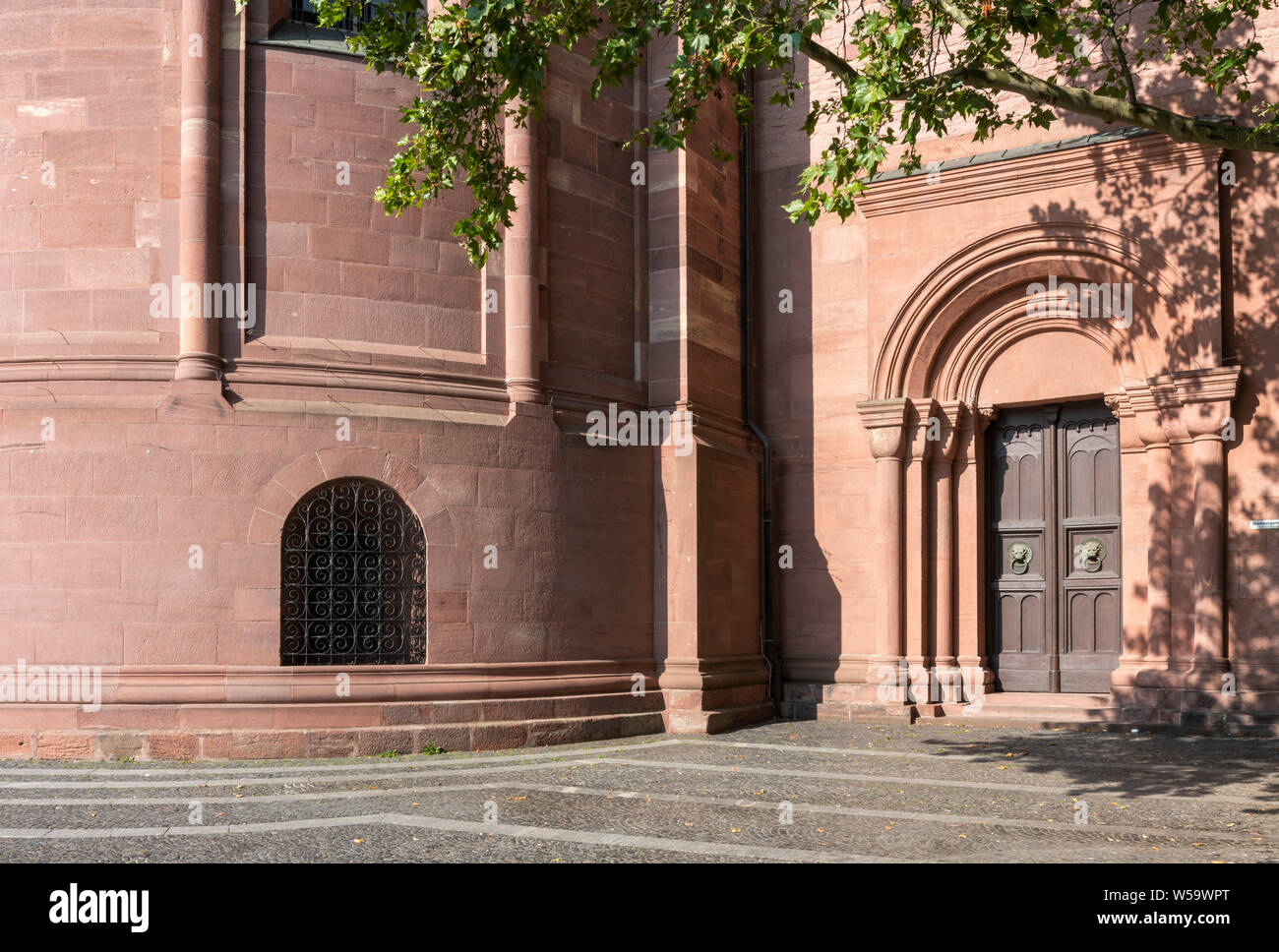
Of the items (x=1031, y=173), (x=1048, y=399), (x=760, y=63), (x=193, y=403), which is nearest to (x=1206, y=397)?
(x=1048, y=399)

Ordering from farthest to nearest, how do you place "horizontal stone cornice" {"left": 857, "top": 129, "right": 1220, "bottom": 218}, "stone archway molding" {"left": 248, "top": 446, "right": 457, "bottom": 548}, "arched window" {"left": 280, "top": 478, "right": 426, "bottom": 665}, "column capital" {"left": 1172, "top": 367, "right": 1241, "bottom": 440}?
"horizontal stone cornice" {"left": 857, "top": 129, "right": 1220, "bottom": 218}
"column capital" {"left": 1172, "top": 367, "right": 1241, "bottom": 440}
"arched window" {"left": 280, "top": 478, "right": 426, "bottom": 665}
"stone archway molding" {"left": 248, "top": 446, "right": 457, "bottom": 548}

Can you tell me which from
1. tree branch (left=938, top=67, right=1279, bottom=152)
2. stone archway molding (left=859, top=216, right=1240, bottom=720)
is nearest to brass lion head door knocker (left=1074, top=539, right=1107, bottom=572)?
stone archway molding (left=859, top=216, right=1240, bottom=720)

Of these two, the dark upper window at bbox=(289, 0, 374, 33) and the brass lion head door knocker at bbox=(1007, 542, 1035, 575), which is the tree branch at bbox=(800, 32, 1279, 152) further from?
the brass lion head door knocker at bbox=(1007, 542, 1035, 575)

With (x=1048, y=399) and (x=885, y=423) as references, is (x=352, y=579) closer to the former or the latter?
(x=885, y=423)

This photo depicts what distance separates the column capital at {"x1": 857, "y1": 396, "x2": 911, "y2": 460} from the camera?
52.7ft

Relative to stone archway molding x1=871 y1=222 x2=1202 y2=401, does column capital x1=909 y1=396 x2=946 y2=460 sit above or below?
below

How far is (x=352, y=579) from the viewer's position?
1260 centimetres

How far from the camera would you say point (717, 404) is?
52.3 ft

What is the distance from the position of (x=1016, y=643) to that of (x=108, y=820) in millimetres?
11092

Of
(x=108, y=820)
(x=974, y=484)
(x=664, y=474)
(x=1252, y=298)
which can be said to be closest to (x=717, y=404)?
(x=664, y=474)

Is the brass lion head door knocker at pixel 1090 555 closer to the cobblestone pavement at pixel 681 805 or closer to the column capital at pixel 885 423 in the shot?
the column capital at pixel 885 423

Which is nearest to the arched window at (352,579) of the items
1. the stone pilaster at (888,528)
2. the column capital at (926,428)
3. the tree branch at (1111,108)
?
the stone pilaster at (888,528)

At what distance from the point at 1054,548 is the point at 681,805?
26.8 ft

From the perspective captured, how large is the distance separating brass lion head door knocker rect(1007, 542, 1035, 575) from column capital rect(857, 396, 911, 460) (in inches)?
73.1
